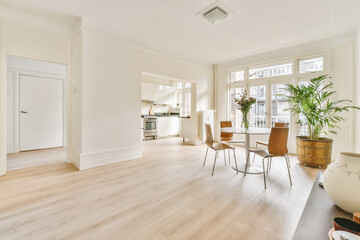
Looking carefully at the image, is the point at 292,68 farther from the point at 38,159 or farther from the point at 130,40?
the point at 38,159

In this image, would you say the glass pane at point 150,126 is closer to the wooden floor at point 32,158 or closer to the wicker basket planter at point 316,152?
the wooden floor at point 32,158

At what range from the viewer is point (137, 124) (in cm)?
402

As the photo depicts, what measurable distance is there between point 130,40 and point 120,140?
7.60ft

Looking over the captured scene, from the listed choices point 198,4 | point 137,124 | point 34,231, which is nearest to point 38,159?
point 137,124

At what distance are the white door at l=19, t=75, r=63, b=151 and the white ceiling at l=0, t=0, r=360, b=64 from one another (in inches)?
92.7

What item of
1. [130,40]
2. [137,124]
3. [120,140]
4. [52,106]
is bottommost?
[120,140]

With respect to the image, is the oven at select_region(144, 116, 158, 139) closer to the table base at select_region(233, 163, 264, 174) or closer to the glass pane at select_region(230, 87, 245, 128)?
the glass pane at select_region(230, 87, 245, 128)

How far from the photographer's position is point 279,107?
187 inches

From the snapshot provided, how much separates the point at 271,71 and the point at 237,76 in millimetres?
1069

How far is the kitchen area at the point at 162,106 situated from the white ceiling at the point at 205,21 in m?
2.71

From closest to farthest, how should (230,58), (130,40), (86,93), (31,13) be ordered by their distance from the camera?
(31,13)
(86,93)
(130,40)
(230,58)

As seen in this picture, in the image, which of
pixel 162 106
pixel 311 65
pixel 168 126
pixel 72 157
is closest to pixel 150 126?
pixel 168 126

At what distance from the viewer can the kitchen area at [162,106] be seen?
22.0 feet

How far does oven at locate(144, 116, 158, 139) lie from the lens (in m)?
6.50
